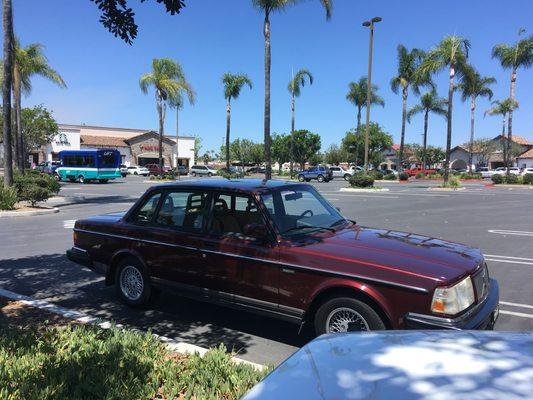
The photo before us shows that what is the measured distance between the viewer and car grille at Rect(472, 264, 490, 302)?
4.15 meters

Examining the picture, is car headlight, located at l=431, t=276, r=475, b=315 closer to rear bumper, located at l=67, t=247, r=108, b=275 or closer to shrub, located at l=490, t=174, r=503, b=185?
rear bumper, located at l=67, t=247, r=108, b=275

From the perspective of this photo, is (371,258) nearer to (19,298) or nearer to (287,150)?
(19,298)

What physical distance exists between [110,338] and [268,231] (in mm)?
1701

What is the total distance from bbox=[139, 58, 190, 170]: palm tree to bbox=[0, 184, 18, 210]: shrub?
2422 cm

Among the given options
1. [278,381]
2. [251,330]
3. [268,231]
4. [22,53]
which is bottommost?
[251,330]

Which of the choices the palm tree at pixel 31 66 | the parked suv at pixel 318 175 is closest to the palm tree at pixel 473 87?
the parked suv at pixel 318 175

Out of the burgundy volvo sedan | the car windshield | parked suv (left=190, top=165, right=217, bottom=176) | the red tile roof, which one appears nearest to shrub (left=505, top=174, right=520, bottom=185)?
parked suv (left=190, top=165, right=217, bottom=176)

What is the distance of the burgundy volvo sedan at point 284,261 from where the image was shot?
3.91 m

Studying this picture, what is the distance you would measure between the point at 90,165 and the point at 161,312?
128 ft

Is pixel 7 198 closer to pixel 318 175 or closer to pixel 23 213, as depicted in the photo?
pixel 23 213

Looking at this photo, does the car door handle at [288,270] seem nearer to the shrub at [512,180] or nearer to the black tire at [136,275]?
the black tire at [136,275]

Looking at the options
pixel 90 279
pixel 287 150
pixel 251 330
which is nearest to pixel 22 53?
pixel 90 279

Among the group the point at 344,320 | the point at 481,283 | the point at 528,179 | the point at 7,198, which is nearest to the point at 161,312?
the point at 344,320

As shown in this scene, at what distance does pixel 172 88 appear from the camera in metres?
40.3
